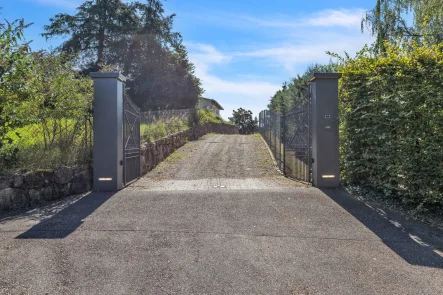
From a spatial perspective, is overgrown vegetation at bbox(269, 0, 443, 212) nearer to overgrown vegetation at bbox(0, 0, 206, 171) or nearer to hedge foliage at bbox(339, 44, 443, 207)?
hedge foliage at bbox(339, 44, 443, 207)

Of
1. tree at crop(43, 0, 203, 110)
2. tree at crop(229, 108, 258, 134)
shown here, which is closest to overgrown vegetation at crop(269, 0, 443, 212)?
tree at crop(43, 0, 203, 110)

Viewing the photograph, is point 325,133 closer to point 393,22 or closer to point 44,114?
point 44,114

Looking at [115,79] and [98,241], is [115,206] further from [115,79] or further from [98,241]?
[115,79]

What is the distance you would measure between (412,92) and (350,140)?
184cm

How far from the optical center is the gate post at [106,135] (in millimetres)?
7664

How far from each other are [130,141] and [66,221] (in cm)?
376

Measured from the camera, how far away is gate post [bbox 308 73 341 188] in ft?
25.2

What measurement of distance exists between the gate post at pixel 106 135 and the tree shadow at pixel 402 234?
4865 millimetres

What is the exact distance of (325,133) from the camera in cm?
770

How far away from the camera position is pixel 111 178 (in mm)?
7680

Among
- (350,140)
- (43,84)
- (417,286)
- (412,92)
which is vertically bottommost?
(417,286)

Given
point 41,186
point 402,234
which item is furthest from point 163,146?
point 402,234

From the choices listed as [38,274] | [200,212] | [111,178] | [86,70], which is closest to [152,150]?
[111,178]

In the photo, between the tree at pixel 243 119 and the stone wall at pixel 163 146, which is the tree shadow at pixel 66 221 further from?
the tree at pixel 243 119
